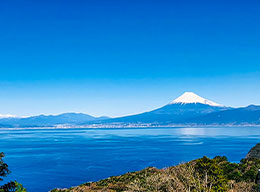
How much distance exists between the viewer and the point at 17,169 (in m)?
66.1

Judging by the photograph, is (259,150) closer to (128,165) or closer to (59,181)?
(128,165)

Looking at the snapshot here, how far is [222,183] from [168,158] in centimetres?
5757

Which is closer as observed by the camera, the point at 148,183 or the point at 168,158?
the point at 148,183

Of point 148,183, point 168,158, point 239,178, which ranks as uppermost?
point 148,183

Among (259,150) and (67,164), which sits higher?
(259,150)

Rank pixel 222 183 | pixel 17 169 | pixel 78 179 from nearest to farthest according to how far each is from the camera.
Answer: pixel 222 183 < pixel 78 179 < pixel 17 169

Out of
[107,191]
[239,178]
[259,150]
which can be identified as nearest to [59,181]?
[107,191]

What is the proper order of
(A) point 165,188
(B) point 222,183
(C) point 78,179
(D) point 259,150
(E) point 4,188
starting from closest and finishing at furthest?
1. (E) point 4,188
2. (A) point 165,188
3. (B) point 222,183
4. (D) point 259,150
5. (C) point 78,179

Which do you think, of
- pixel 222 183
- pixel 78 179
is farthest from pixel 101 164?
pixel 222 183

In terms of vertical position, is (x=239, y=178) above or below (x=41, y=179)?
above

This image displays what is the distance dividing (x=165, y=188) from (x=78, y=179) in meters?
36.9

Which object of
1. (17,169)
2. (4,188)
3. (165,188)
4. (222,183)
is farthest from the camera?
(17,169)

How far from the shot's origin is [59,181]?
51.8 meters

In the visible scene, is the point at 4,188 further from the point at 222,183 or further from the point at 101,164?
the point at 101,164
